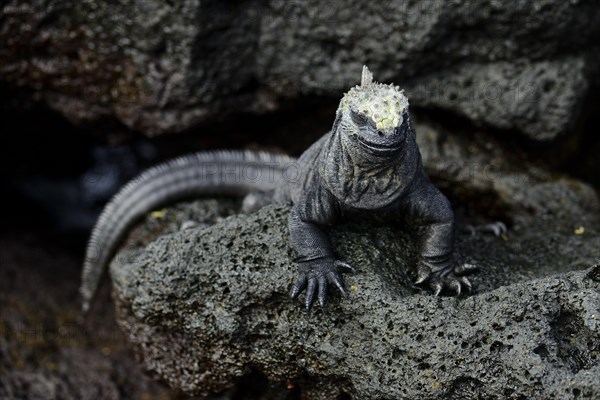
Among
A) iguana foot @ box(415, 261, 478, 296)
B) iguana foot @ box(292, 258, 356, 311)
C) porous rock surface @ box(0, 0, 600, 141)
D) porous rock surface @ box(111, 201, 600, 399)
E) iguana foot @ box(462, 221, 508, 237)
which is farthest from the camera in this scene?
porous rock surface @ box(0, 0, 600, 141)

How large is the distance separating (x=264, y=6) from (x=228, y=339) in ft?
8.24

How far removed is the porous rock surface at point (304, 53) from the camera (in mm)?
4969

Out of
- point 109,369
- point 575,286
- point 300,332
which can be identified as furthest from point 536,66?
point 109,369

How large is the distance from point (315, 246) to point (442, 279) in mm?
670

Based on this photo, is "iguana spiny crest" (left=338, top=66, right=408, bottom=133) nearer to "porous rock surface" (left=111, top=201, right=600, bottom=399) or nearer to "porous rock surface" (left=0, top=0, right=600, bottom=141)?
"porous rock surface" (left=111, top=201, right=600, bottom=399)

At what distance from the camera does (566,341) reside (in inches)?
129

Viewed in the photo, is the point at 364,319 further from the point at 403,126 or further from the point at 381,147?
the point at 403,126

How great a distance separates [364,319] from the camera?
137 inches

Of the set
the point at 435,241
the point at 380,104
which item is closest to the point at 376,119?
the point at 380,104

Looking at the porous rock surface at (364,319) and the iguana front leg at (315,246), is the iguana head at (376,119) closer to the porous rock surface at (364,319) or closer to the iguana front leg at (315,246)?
the iguana front leg at (315,246)

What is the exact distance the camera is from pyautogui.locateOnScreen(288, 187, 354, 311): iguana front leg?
140 inches

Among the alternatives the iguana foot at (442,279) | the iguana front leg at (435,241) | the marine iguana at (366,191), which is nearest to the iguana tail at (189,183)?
the marine iguana at (366,191)

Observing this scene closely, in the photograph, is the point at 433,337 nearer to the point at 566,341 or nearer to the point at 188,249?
the point at 566,341

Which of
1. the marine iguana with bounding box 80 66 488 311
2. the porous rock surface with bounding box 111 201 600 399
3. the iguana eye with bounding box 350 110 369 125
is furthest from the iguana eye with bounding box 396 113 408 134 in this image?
the porous rock surface with bounding box 111 201 600 399
